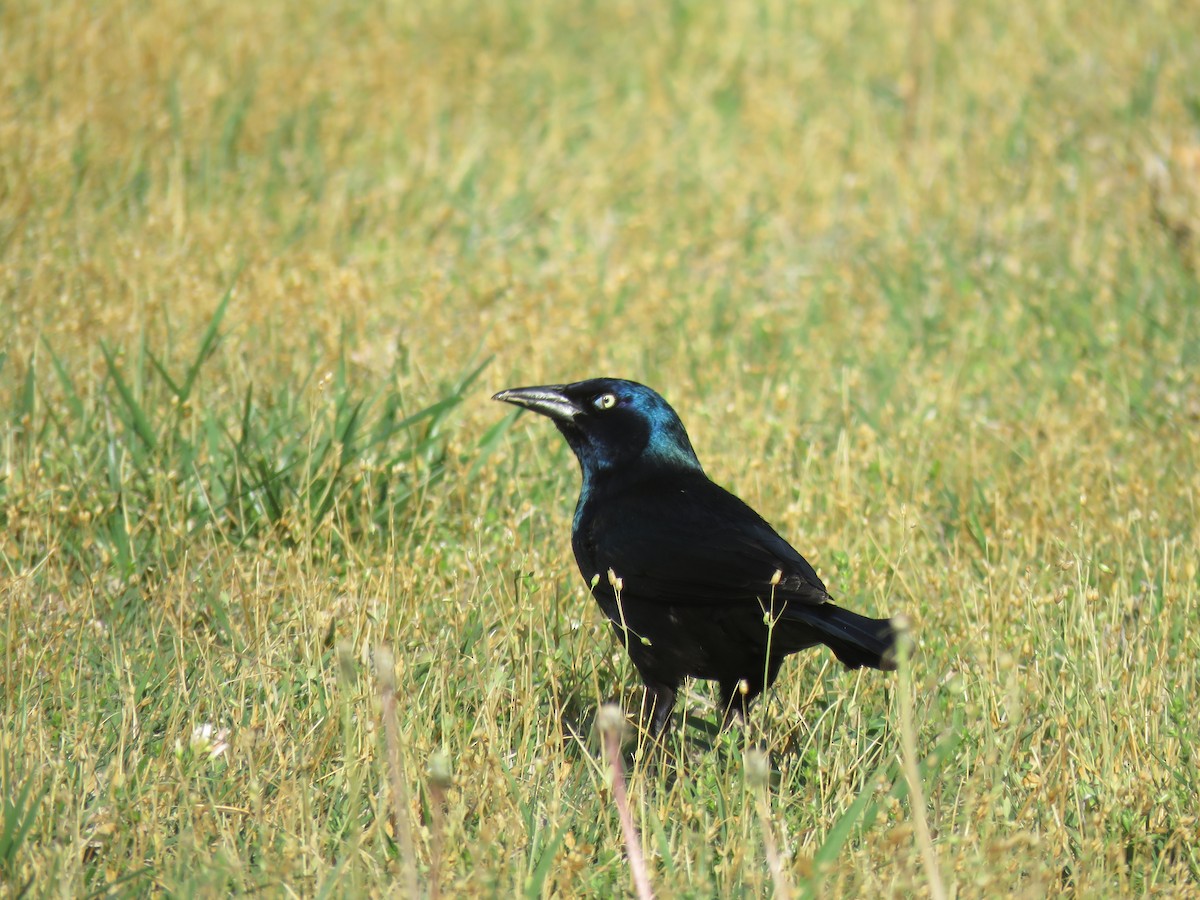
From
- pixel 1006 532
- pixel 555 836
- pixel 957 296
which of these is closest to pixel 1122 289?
pixel 957 296

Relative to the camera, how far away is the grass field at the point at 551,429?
276 cm

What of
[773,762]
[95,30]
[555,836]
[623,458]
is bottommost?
[773,762]

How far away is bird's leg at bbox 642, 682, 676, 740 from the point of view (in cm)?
333

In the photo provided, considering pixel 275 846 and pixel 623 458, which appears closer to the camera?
pixel 275 846

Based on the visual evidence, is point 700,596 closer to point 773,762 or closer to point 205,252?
point 773,762

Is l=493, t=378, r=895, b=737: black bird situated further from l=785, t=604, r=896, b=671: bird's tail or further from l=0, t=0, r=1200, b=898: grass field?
l=0, t=0, r=1200, b=898: grass field

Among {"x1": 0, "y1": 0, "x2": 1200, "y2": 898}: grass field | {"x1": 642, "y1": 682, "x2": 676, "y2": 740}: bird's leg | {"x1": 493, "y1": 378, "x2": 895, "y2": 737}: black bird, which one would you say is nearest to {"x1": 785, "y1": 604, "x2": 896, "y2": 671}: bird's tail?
{"x1": 493, "y1": 378, "x2": 895, "y2": 737}: black bird

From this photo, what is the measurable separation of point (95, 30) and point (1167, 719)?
6066 mm

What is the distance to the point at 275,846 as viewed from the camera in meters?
2.64

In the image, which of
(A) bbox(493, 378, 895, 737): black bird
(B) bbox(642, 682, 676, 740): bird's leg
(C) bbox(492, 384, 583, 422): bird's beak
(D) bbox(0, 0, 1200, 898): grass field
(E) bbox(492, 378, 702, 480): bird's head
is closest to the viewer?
(D) bbox(0, 0, 1200, 898): grass field

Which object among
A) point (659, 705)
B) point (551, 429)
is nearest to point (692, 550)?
point (659, 705)

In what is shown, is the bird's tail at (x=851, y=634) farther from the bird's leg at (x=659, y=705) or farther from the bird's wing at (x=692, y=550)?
the bird's leg at (x=659, y=705)

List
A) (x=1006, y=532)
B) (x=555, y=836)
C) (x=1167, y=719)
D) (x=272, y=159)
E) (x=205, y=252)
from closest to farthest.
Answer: (x=555, y=836)
(x=1167, y=719)
(x=1006, y=532)
(x=205, y=252)
(x=272, y=159)

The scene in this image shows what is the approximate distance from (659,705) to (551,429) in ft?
6.10
